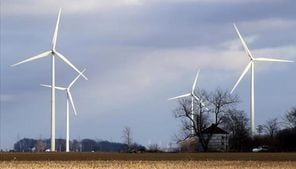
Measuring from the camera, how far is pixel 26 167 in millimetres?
62875

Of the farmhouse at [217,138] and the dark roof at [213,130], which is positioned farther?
the farmhouse at [217,138]

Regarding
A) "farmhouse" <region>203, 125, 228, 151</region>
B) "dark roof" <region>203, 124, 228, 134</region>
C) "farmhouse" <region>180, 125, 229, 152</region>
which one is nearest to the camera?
"dark roof" <region>203, 124, 228, 134</region>

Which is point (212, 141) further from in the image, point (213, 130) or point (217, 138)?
point (213, 130)

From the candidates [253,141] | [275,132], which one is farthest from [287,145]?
[275,132]

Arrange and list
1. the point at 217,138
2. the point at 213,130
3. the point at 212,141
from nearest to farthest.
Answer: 1. the point at 213,130
2. the point at 217,138
3. the point at 212,141

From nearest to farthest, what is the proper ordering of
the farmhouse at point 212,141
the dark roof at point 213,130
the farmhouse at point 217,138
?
1. the dark roof at point 213,130
2. the farmhouse at point 217,138
3. the farmhouse at point 212,141

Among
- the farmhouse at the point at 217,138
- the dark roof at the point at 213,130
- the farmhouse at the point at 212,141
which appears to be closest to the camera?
the dark roof at the point at 213,130

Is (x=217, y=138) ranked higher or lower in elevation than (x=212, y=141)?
higher

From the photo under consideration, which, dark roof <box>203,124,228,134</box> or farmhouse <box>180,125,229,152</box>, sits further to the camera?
farmhouse <box>180,125,229,152</box>

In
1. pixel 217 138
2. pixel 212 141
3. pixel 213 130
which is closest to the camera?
pixel 213 130

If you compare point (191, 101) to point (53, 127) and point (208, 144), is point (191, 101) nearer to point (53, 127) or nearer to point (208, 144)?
point (208, 144)

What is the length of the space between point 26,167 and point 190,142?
8744 cm

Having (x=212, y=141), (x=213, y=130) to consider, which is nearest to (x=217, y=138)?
(x=212, y=141)

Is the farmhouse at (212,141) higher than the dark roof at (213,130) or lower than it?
lower
